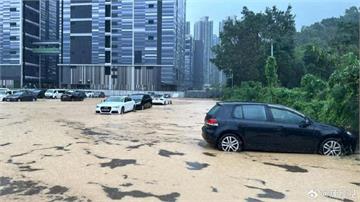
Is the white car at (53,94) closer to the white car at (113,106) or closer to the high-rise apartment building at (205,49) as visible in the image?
the white car at (113,106)

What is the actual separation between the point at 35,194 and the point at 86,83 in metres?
97.0

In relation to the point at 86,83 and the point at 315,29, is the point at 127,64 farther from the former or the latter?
the point at 315,29

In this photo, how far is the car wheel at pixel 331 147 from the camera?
11.7m

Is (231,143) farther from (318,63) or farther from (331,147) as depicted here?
(318,63)

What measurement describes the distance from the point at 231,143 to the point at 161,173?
3.55 m

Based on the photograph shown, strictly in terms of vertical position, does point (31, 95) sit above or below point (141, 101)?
below

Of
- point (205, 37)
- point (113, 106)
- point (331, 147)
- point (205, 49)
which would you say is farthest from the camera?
point (205, 37)

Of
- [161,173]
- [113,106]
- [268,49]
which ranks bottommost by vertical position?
[161,173]

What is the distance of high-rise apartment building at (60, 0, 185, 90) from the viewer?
98.6 meters

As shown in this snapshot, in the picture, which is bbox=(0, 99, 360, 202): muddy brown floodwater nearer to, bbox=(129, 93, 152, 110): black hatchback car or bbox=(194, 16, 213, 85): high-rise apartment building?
bbox=(129, 93, 152, 110): black hatchback car

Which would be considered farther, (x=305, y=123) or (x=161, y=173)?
(x=305, y=123)

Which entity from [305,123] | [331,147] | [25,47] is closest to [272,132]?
[305,123]

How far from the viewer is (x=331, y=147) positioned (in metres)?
11.7

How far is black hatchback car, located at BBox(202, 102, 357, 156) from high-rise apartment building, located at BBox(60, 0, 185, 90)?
87.0 m
